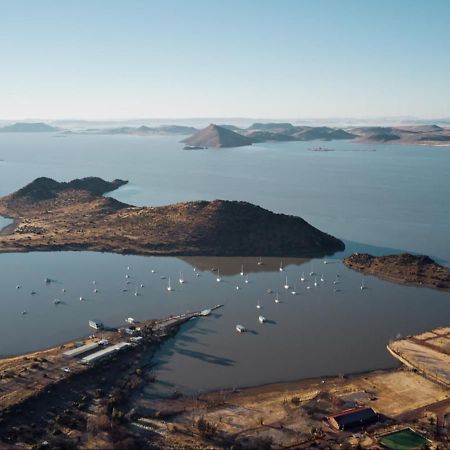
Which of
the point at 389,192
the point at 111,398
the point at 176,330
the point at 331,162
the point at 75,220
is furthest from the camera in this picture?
the point at 331,162

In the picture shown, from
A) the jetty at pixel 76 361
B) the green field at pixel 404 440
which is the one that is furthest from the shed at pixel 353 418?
the jetty at pixel 76 361

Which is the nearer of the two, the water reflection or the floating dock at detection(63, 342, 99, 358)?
the floating dock at detection(63, 342, 99, 358)

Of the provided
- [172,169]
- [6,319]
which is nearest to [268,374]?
[6,319]

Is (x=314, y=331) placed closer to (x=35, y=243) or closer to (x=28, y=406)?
(x=28, y=406)

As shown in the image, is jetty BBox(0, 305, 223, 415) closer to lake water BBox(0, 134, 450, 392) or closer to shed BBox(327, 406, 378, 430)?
lake water BBox(0, 134, 450, 392)

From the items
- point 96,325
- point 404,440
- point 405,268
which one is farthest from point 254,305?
point 404,440

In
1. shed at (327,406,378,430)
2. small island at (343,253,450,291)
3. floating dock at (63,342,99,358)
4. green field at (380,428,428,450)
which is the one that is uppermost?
small island at (343,253,450,291)

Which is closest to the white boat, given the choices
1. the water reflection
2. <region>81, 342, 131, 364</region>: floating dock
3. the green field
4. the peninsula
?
the water reflection
